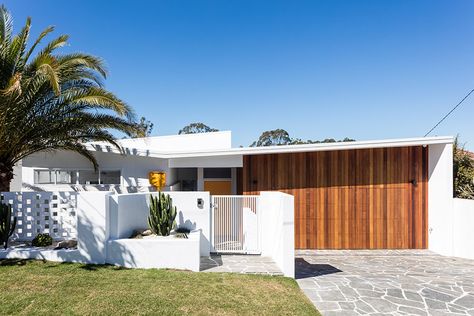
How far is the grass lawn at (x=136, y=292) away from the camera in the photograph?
217 inches

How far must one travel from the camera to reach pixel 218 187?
14797 millimetres

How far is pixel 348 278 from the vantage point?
8328 millimetres

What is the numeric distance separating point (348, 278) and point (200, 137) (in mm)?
14441

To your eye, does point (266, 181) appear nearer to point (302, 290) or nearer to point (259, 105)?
point (302, 290)

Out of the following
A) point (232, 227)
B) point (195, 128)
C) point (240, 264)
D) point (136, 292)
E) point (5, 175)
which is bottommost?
point (240, 264)

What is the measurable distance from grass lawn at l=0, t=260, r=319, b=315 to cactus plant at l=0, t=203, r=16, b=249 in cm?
83

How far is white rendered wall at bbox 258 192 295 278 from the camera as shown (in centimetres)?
789

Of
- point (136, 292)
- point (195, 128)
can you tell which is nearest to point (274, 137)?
point (195, 128)

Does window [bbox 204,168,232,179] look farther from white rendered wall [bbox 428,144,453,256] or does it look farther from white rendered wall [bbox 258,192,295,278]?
white rendered wall [bbox 428,144,453,256]

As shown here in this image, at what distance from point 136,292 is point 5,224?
5182 millimetres

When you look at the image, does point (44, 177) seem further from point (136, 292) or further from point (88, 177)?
point (136, 292)

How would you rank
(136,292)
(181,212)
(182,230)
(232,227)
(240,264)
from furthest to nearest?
(232,227), (181,212), (182,230), (240,264), (136,292)

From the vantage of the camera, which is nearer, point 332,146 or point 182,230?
point 182,230

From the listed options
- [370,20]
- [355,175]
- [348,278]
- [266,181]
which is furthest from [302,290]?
[370,20]
